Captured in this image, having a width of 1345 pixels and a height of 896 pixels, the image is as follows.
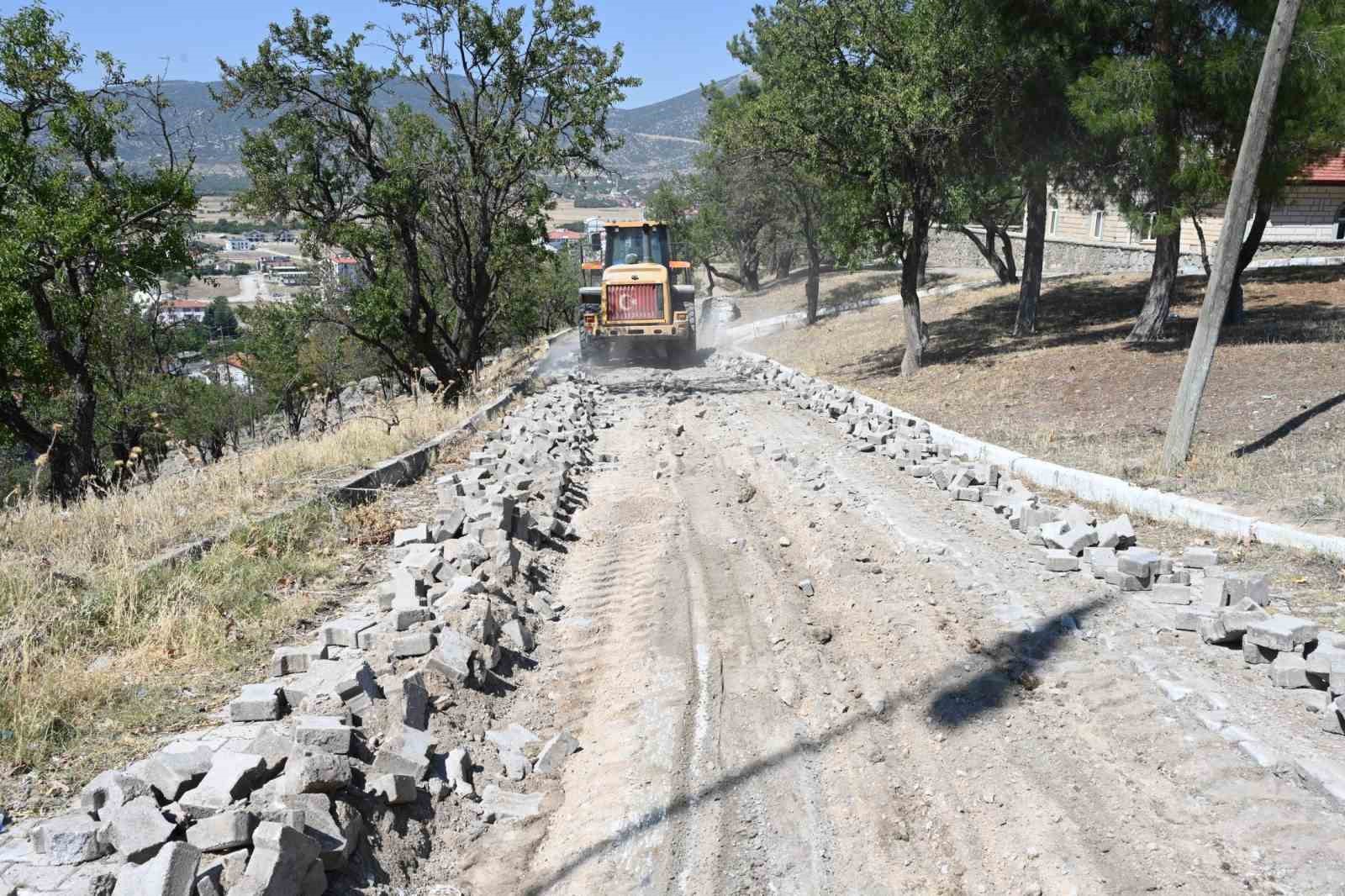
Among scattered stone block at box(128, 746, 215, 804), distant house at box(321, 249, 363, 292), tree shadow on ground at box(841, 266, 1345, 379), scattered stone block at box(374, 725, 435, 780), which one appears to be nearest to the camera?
scattered stone block at box(128, 746, 215, 804)

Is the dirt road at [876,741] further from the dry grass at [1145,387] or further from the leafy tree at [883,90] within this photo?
the leafy tree at [883,90]

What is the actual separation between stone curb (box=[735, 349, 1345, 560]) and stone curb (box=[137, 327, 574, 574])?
6.39 metres

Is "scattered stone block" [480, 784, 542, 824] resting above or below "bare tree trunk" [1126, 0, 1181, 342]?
below

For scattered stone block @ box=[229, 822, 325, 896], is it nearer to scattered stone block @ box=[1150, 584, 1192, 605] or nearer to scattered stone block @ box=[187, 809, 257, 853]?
scattered stone block @ box=[187, 809, 257, 853]

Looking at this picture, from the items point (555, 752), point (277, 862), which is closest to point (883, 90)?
point (555, 752)

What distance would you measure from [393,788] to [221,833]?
81cm

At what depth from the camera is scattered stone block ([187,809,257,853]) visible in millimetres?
3305

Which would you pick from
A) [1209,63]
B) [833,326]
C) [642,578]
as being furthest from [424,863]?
[833,326]

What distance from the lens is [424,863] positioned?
396 centimetres

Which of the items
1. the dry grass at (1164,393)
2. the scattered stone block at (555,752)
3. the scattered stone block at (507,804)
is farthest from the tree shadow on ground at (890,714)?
the dry grass at (1164,393)

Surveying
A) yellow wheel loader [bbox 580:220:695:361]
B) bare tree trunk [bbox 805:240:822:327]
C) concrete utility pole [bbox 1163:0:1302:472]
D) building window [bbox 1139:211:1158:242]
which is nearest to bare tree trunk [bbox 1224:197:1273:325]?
building window [bbox 1139:211:1158:242]

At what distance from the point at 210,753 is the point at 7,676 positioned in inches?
59.9

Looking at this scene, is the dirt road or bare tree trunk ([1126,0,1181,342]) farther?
bare tree trunk ([1126,0,1181,342])

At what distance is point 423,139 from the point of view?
1752 cm
